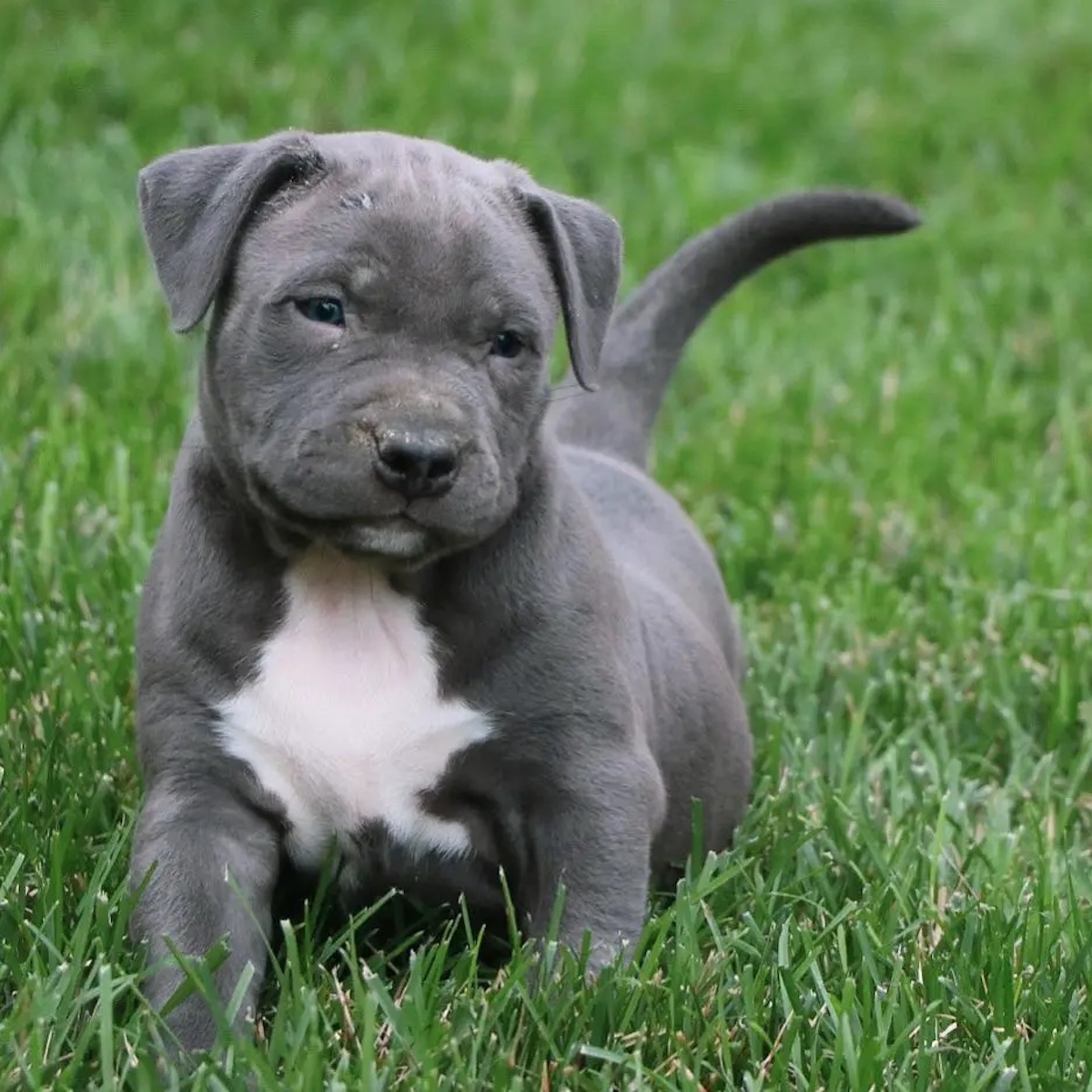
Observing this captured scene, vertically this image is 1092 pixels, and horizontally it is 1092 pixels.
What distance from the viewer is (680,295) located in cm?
474

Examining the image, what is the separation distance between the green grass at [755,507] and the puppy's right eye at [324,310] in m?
0.90

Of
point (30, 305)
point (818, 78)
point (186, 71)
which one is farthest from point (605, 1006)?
point (818, 78)

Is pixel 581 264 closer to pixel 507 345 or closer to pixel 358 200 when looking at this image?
pixel 507 345

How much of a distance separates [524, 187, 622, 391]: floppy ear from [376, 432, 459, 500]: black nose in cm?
50

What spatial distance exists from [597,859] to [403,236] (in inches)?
38.5

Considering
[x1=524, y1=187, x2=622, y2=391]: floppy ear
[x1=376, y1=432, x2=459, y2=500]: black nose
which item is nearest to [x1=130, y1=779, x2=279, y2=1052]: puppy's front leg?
[x1=376, y1=432, x2=459, y2=500]: black nose

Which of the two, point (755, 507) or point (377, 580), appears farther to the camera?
point (755, 507)

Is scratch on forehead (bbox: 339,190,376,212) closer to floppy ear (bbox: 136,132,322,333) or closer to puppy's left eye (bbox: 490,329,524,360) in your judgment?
floppy ear (bbox: 136,132,322,333)

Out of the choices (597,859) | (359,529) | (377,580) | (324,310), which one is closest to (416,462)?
(359,529)

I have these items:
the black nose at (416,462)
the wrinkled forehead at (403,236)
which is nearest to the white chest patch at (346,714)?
the black nose at (416,462)

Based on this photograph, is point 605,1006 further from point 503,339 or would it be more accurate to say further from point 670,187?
point 670,187

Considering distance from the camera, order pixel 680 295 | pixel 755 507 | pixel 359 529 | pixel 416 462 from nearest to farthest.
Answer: pixel 416 462
pixel 359 529
pixel 680 295
pixel 755 507

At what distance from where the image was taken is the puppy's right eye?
3.12 m

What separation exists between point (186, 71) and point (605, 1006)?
531cm
